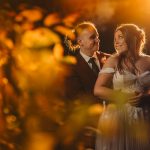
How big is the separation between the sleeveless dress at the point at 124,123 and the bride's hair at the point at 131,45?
0.36ft

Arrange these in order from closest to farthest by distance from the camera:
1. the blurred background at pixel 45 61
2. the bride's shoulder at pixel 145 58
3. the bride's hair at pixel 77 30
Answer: the blurred background at pixel 45 61, the bride's shoulder at pixel 145 58, the bride's hair at pixel 77 30

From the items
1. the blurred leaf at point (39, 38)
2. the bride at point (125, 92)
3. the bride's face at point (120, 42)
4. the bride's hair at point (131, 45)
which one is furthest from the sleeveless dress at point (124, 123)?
the blurred leaf at point (39, 38)

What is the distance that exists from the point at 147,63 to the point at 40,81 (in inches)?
50.6

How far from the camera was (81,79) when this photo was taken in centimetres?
596

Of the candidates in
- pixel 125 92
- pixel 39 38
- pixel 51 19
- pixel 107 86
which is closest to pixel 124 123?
pixel 125 92

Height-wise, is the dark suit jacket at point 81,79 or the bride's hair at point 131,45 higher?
the bride's hair at point 131,45

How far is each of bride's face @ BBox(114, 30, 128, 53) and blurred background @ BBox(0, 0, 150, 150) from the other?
2.7 inches

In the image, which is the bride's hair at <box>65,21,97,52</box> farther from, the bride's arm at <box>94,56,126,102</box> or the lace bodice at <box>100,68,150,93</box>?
the lace bodice at <box>100,68,150,93</box>

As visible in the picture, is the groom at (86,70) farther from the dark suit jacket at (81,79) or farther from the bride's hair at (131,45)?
the bride's hair at (131,45)

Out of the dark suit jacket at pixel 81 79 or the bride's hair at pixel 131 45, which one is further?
the dark suit jacket at pixel 81 79

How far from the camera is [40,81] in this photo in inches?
228

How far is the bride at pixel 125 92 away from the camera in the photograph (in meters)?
5.80

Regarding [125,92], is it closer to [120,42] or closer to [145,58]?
[145,58]

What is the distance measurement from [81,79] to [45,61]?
0.58 meters
